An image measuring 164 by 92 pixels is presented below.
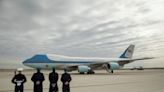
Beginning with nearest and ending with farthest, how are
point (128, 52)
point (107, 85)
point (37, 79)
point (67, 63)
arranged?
point (37, 79)
point (107, 85)
point (67, 63)
point (128, 52)

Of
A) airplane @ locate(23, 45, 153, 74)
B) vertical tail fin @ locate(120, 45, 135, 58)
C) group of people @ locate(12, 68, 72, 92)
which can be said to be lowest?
group of people @ locate(12, 68, 72, 92)

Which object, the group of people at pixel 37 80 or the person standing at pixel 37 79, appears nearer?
the group of people at pixel 37 80

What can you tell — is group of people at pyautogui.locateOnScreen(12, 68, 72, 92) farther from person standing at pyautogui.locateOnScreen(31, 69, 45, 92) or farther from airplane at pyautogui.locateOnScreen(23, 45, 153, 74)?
airplane at pyautogui.locateOnScreen(23, 45, 153, 74)

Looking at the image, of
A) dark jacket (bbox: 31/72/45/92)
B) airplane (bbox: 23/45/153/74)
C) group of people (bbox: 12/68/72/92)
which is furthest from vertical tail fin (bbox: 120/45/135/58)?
dark jacket (bbox: 31/72/45/92)

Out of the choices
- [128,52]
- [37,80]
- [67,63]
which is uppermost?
[128,52]

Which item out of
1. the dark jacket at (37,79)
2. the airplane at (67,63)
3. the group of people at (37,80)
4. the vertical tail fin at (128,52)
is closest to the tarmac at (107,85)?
the group of people at (37,80)

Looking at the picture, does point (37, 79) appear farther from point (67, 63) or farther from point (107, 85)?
point (67, 63)

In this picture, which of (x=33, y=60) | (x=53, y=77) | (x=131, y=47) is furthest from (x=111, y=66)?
(x=53, y=77)

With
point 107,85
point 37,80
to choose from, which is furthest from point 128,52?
point 37,80

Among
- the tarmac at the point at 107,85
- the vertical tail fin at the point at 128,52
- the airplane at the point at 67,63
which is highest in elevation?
the vertical tail fin at the point at 128,52

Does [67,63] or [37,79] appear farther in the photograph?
[67,63]

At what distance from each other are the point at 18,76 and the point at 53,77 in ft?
5.06

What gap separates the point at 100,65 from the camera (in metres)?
39.5

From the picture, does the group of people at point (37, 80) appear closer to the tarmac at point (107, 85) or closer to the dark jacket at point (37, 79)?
the dark jacket at point (37, 79)
